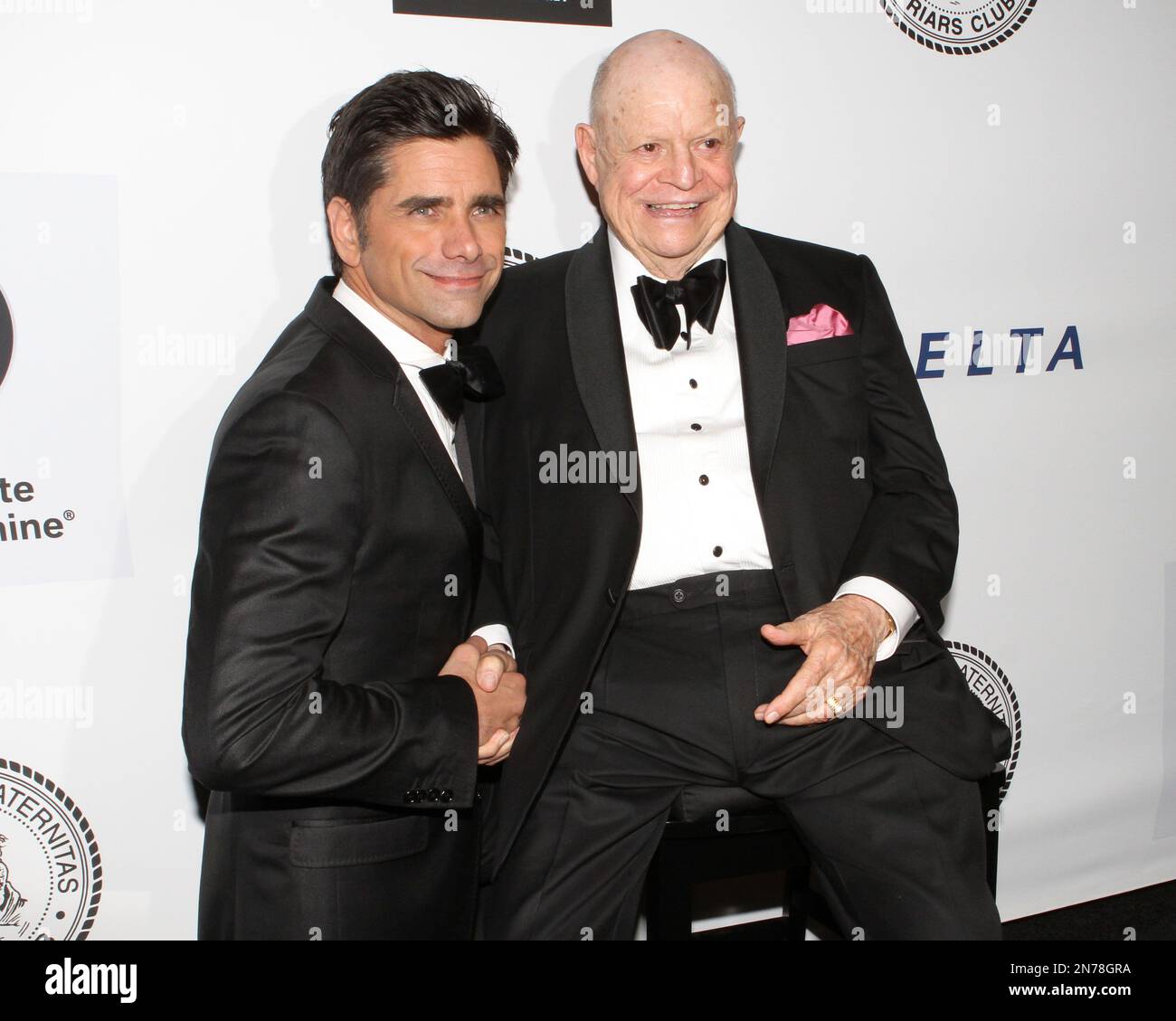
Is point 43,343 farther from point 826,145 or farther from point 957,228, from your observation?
point 957,228

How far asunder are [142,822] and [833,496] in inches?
61.5

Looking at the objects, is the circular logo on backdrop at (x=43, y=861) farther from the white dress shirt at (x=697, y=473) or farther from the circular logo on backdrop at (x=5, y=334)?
the white dress shirt at (x=697, y=473)

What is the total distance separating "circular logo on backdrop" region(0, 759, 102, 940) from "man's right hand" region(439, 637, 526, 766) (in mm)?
1023

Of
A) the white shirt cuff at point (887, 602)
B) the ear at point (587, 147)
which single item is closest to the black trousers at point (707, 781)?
the white shirt cuff at point (887, 602)

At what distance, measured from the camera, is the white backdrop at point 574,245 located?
7.16ft

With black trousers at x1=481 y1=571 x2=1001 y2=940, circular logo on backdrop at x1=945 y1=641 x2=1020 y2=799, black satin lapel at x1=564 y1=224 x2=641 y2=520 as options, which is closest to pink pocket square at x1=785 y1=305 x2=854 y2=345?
black satin lapel at x1=564 y1=224 x2=641 y2=520

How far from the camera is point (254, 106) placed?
2.24 m

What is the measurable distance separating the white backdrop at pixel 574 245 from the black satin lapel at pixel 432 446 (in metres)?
0.74

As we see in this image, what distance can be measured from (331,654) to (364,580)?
12 cm

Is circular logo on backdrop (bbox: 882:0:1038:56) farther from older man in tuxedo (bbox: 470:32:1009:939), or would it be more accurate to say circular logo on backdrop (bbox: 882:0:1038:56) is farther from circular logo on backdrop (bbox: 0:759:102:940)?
circular logo on backdrop (bbox: 0:759:102:940)

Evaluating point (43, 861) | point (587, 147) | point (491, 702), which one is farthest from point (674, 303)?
point (43, 861)

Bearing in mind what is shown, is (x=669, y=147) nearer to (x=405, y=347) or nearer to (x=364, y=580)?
(x=405, y=347)
